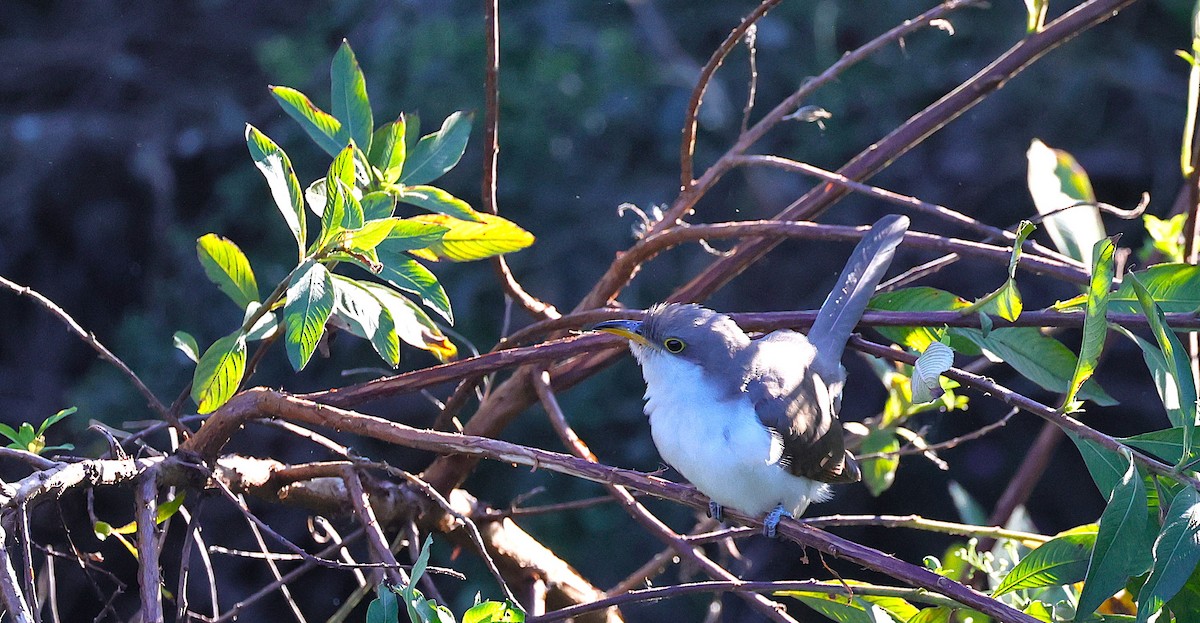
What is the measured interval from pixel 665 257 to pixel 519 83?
0.92 meters

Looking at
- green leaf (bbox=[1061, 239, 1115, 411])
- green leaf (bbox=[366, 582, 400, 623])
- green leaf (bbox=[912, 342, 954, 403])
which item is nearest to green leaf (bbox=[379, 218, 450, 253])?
green leaf (bbox=[366, 582, 400, 623])

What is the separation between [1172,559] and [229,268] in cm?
159

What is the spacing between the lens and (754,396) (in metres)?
2.37

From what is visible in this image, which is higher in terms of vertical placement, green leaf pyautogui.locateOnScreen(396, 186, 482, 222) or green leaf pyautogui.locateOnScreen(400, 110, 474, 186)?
green leaf pyautogui.locateOnScreen(400, 110, 474, 186)

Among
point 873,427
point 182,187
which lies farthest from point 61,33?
point 873,427

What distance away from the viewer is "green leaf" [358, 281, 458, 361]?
76.2 inches

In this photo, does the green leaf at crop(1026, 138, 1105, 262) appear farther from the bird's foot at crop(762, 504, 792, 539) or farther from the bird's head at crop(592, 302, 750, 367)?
the bird's foot at crop(762, 504, 792, 539)

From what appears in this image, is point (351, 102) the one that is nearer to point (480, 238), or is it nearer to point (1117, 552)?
point (480, 238)

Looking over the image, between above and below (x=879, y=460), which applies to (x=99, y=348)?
above

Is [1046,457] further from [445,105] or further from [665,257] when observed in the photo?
[445,105]

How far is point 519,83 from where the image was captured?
441cm

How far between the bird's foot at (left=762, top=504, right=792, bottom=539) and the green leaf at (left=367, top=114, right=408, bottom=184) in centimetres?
94

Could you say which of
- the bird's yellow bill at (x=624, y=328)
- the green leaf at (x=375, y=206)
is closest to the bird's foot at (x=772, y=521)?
the bird's yellow bill at (x=624, y=328)

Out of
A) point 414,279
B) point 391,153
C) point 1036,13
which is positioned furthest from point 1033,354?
point 391,153
